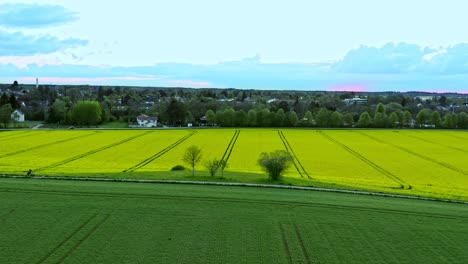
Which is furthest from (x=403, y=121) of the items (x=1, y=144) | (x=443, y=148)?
(x=1, y=144)

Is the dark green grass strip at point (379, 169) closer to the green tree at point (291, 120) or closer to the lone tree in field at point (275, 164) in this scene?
the lone tree in field at point (275, 164)

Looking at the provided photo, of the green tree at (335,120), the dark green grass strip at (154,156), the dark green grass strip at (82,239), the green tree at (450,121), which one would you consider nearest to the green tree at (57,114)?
the dark green grass strip at (154,156)

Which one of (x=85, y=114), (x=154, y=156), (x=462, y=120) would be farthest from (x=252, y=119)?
(x=154, y=156)

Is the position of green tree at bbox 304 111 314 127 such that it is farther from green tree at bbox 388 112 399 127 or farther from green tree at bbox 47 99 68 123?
green tree at bbox 47 99 68 123

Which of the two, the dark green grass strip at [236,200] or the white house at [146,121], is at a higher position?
the dark green grass strip at [236,200]

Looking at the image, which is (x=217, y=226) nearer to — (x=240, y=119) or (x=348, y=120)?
(x=240, y=119)
